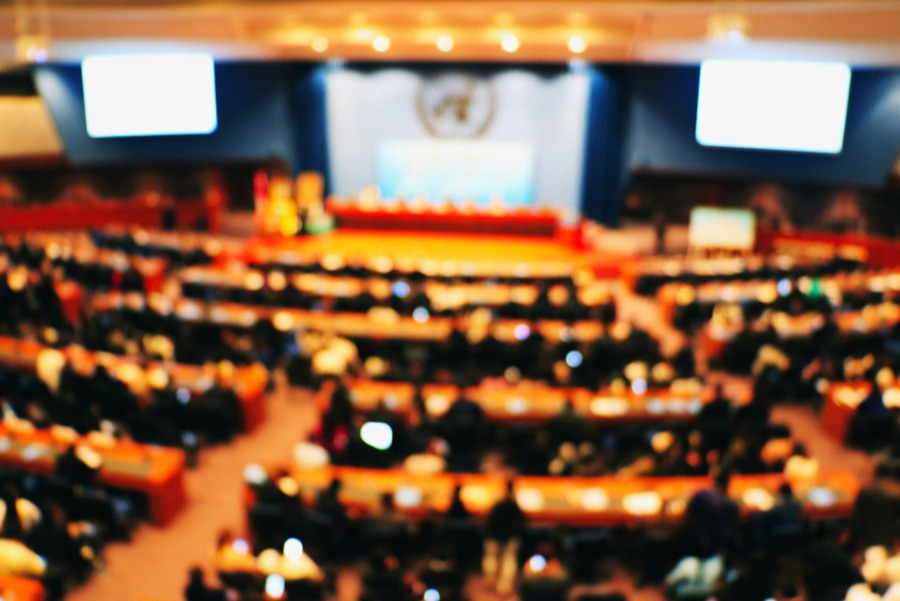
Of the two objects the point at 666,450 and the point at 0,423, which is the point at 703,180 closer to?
the point at 666,450

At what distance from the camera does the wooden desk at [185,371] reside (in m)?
10.1

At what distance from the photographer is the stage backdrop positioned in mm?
20844

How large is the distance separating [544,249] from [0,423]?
11.6m

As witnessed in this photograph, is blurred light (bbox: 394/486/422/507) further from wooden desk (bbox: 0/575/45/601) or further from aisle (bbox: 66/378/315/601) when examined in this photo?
wooden desk (bbox: 0/575/45/601)

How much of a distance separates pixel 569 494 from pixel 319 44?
11.8m

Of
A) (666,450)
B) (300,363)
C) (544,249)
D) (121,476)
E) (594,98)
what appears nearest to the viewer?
(121,476)

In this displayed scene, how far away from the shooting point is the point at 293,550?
6.82 metres

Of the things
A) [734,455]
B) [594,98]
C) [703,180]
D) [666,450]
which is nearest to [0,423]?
[666,450]

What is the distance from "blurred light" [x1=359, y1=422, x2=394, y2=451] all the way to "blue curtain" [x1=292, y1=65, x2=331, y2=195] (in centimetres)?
1388

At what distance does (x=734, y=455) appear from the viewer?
8438 mm

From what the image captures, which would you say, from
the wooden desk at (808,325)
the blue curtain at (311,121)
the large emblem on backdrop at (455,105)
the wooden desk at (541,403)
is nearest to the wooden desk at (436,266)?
the wooden desk at (808,325)

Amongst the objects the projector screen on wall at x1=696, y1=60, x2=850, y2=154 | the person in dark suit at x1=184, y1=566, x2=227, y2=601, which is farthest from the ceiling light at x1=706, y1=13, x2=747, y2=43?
the projector screen on wall at x1=696, y1=60, x2=850, y2=154

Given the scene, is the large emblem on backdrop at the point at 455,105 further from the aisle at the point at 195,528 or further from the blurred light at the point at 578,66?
the aisle at the point at 195,528

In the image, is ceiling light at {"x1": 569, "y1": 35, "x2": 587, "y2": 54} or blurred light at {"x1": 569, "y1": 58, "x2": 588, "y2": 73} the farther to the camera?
blurred light at {"x1": 569, "y1": 58, "x2": 588, "y2": 73}
